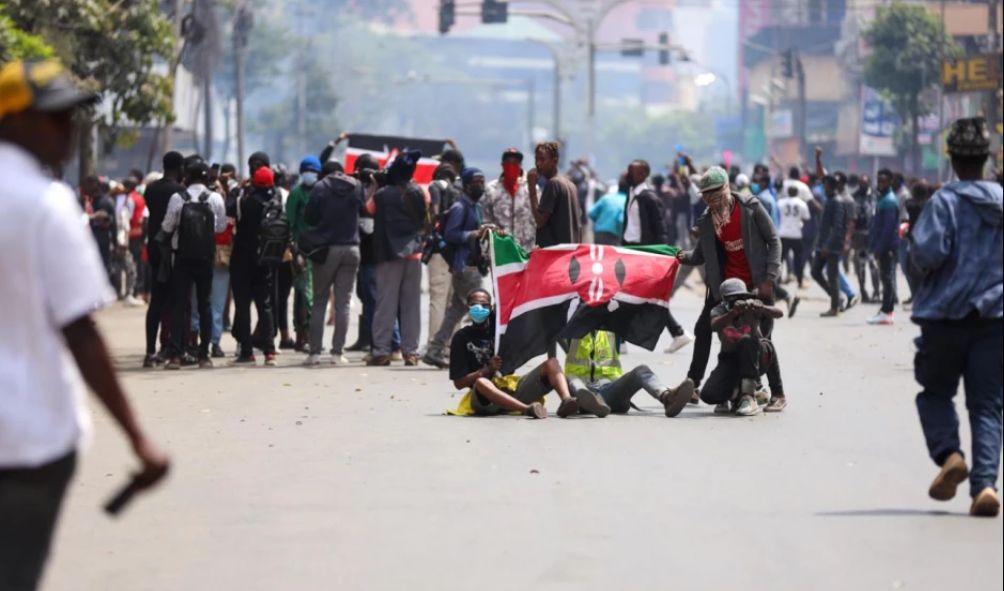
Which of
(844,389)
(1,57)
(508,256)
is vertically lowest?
(844,389)

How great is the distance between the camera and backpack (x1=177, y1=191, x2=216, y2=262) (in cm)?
1656

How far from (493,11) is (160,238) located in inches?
1398

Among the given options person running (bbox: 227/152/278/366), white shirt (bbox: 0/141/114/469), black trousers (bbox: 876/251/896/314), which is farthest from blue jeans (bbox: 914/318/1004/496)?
black trousers (bbox: 876/251/896/314)

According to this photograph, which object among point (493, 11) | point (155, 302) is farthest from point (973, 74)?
point (155, 302)

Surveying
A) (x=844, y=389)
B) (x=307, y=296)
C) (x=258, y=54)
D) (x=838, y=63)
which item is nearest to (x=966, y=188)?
(x=844, y=389)

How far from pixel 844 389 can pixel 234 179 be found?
7.16m

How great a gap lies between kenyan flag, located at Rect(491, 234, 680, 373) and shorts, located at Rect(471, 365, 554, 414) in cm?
32

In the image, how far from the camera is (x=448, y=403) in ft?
46.7

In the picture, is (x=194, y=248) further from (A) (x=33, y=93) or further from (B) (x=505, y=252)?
(A) (x=33, y=93)

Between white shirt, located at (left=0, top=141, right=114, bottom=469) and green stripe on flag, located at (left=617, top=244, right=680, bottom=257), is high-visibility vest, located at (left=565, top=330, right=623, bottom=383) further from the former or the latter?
white shirt, located at (left=0, top=141, right=114, bottom=469)

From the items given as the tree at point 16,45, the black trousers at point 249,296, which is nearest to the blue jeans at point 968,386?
the black trousers at point 249,296

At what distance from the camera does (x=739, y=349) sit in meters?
13.2

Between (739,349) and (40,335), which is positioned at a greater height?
(40,335)

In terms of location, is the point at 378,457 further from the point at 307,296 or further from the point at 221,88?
the point at 221,88
